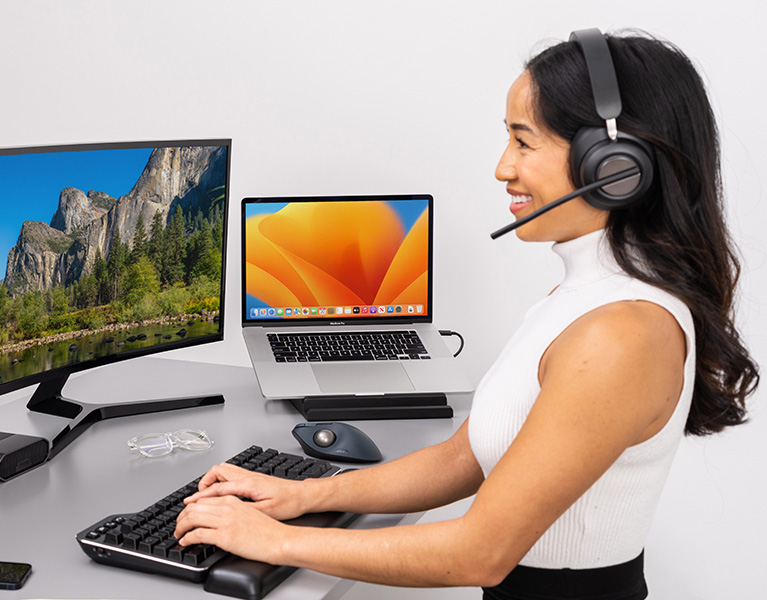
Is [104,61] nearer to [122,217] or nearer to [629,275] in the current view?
[122,217]

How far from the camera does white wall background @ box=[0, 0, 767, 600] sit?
6.57 feet

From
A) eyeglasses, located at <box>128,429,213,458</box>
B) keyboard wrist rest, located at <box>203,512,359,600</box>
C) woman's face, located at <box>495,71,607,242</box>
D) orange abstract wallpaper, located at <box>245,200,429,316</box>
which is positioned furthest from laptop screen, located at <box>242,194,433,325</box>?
keyboard wrist rest, located at <box>203,512,359,600</box>

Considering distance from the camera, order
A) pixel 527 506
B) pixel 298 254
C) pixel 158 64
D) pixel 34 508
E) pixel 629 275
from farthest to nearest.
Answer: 1. pixel 158 64
2. pixel 298 254
3. pixel 34 508
4. pixel 629 275
5. pixel 527 506

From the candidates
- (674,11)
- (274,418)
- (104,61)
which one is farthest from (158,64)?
(674,11)

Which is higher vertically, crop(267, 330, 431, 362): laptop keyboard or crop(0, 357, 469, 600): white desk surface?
crop(267, 330, 431, 362): laptop keyboard

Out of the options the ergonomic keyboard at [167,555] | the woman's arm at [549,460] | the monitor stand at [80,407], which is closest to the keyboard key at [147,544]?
the ergonomic keyboard at [167,555]

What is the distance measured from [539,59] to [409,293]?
2.96ft

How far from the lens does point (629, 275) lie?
96 centimetres

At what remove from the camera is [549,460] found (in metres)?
0.85

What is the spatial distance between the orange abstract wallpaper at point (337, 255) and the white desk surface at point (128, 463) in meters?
0.22

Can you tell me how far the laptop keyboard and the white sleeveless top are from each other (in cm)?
71

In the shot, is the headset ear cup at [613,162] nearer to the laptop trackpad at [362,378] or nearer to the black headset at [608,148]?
the black headset at [608,148]

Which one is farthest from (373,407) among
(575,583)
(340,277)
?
(575,583)

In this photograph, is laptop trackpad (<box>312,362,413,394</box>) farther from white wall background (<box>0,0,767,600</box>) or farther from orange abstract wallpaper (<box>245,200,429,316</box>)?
white wall background (<box>0,0,767,600</box>)
